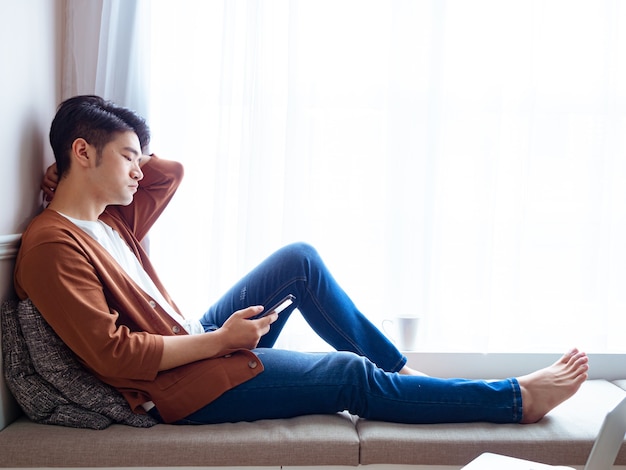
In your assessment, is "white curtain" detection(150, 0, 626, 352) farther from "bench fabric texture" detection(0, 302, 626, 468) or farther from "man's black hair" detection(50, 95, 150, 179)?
"bench fabric texture" detection(0, 302, 626, 468)

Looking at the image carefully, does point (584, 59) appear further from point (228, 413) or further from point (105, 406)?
point (105, 406)

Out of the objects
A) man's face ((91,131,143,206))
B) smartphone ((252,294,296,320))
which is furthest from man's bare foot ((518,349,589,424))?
man's face ((91,131,143,206))

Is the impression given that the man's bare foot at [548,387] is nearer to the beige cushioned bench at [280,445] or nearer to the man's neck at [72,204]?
the beige cushioned bench at [280,445]

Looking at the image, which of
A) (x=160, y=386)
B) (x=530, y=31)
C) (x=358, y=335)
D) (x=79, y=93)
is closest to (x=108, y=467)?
(x=160, y=386)

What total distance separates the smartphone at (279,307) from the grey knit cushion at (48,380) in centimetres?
50

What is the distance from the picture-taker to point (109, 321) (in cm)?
182

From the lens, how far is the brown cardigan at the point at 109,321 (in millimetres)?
1801

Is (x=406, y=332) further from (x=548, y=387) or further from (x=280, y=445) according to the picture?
(x=280, y=445)

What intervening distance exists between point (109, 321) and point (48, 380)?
0.78ft

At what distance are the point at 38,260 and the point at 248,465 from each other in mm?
750

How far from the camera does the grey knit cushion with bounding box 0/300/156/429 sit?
1.85 meters

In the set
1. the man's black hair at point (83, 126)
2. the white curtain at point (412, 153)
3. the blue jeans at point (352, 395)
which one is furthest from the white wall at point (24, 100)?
the blue jeans at point (352, 395)

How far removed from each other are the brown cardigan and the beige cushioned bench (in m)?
0.11

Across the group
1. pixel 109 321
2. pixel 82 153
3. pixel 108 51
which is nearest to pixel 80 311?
pixel 109 321
